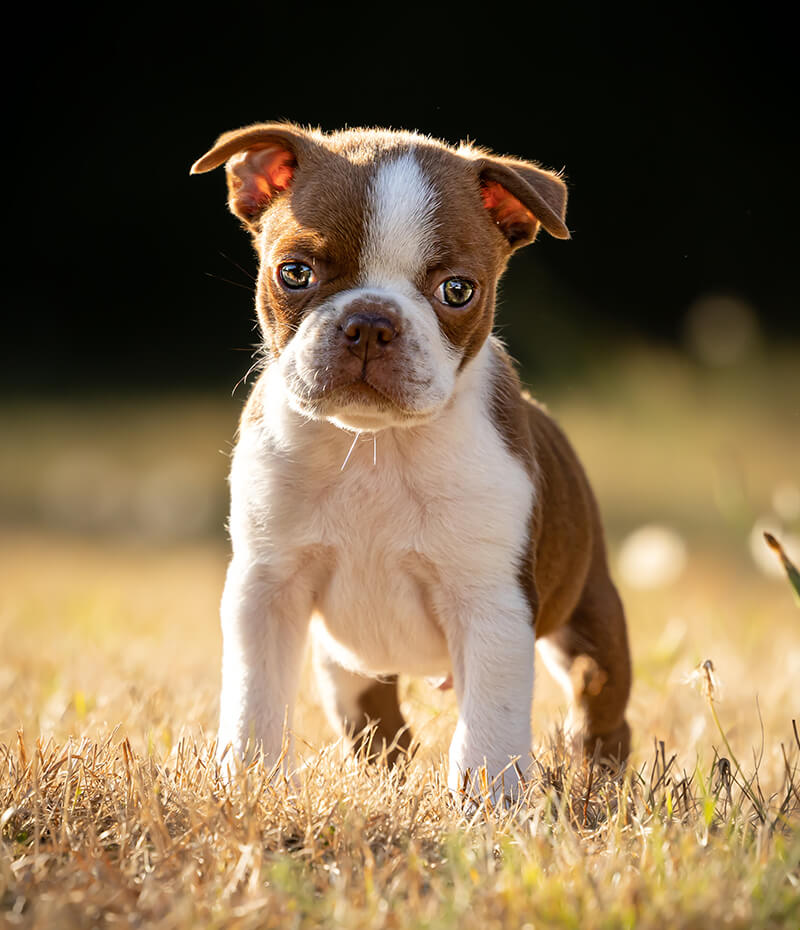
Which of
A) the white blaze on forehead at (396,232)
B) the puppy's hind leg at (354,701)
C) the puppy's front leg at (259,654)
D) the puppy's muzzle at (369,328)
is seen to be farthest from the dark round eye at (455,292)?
the puppy's hind leg at (354,701)

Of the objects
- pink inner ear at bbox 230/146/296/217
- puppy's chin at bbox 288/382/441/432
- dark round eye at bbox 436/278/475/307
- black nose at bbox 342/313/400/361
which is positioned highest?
pink inner ear at bbox 230/146/296/217

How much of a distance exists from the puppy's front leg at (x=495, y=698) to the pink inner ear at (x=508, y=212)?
1.25 meters

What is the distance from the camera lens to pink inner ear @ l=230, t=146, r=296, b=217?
12.8 ft

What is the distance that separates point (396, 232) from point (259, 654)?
1.40 meters

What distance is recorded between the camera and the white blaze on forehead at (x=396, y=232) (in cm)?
345

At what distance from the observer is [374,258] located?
347 cm

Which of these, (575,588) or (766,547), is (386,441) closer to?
(575,588)

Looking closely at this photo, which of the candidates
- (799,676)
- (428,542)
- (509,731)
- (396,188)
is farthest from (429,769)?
(799,676)

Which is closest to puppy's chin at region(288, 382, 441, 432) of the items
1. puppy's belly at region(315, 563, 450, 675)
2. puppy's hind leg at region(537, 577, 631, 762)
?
puppy's belly at region(315, 563, 450, 675)

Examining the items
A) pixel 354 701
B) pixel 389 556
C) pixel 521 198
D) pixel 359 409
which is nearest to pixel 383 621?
pixel 389 556

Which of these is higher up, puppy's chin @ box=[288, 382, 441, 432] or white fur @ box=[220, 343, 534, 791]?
puppy's chin @ box=[288, 382, 441, 432]

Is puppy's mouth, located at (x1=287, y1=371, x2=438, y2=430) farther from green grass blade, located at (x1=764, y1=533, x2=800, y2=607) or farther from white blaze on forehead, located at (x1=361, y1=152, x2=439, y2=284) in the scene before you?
green grass blade, located at (x1=764, y1=533, x2=800, y2=607)

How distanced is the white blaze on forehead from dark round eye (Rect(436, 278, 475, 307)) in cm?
11

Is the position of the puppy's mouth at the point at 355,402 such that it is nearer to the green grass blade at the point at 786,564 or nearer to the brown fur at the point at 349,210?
the brown fur at the point at 349,210
